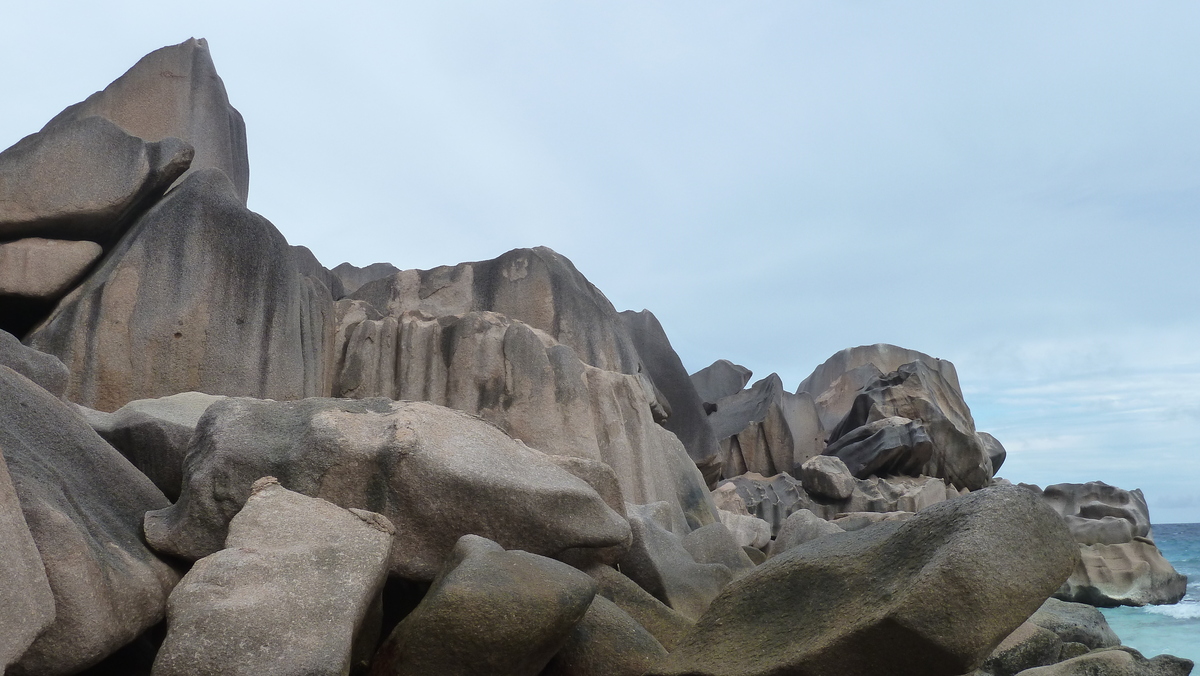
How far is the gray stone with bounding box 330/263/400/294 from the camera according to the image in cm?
1501

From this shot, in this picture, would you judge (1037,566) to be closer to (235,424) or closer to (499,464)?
(499,464)

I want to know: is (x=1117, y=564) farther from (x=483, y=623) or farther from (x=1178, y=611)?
(x=483, y=623)

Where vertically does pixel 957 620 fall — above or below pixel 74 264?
below

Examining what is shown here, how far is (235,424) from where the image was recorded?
4.16 m

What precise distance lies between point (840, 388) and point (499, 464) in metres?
23.9

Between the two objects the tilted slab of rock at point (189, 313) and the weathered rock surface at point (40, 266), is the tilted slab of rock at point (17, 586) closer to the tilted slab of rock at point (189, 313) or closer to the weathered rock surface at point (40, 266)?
the tilted slab of rock at point (189, 313)

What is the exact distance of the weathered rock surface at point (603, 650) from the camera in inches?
147

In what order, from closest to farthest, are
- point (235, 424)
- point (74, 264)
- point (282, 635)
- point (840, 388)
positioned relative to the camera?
1. point (282, 635)
2. point (235, 424)
3. point (74, 264)
4. point (840, 388)

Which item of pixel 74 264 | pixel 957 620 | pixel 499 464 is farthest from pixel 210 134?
pixel 957 620

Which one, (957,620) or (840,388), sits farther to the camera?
(840,388)

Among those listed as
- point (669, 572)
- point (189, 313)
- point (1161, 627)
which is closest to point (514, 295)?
point (189, 313)

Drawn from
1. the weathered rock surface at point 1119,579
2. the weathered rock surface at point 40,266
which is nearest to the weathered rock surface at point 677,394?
the weathered rock surface at point 1119,579

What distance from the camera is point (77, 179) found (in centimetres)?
762

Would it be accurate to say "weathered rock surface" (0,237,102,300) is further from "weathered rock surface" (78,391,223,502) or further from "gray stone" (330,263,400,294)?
"gray stone" (330,263,400,294)
